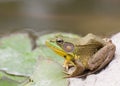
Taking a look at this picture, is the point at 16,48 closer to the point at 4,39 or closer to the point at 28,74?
the point at 4,39

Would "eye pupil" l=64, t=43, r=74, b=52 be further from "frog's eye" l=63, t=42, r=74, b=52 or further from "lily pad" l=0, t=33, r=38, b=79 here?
Result: "lily pad" l=0, t=33, r=38, b=79

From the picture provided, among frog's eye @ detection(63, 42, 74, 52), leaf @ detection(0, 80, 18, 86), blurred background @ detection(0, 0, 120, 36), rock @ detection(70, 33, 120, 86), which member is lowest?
leaf @ detection(0, 80, 18, 86)

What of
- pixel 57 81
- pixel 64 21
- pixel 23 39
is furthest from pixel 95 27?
pixel 57 81

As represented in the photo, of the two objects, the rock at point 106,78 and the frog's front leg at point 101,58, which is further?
the frog's front leg at point 101,58

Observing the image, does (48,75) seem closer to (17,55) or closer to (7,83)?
(7,83)

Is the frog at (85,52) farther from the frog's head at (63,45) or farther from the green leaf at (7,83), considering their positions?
the green leaf at (7,83)

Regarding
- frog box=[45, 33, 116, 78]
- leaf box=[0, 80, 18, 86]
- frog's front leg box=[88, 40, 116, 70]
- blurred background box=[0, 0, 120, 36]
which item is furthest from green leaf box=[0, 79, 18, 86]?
blurred background box=[0, 0, 120, 36]

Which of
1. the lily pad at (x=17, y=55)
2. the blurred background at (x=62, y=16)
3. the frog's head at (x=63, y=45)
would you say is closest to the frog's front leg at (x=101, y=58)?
the frog's head at (x=63, y=45)
